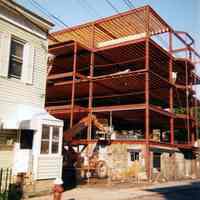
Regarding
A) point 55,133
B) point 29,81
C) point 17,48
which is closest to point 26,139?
point 55,133

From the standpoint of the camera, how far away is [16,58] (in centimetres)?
1477

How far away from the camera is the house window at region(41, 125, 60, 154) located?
44.5ft

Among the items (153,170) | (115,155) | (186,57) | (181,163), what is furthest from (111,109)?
(186,57)

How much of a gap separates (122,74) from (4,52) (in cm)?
1264

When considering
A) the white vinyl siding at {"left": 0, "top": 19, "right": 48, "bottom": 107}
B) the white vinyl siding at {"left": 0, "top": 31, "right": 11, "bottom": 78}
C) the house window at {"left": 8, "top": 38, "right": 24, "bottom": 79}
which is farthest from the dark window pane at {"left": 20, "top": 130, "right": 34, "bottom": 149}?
the house window at {"left": 8, "top": 38, "right": 24, "bottom": 79}

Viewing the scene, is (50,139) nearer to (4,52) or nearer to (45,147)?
(45,147)

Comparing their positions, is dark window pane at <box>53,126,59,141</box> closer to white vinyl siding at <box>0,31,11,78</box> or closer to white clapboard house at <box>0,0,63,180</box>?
white clapboard house at <box>0,0,63,180</box>

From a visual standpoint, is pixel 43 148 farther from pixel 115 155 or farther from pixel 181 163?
pixel 181 163

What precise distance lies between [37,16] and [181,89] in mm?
19152

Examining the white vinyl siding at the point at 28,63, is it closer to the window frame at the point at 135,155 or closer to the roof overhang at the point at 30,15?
the roof overhang at the point at 30,15

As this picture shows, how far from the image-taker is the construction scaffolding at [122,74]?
25.0m

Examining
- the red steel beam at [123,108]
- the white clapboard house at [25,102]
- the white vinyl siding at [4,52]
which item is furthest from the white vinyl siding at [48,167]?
the red steel beam at [123,108]

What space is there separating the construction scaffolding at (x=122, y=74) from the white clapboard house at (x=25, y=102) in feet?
27.4

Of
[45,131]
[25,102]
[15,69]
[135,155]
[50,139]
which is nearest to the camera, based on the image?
[45,131]
